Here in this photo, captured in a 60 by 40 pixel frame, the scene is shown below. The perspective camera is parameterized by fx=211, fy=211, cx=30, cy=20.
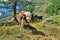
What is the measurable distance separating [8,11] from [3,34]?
1745cm

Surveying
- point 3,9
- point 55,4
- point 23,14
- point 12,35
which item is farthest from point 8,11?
point 55,4

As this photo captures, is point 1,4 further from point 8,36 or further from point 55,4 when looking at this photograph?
point 55,4

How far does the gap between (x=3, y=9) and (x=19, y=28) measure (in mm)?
14203

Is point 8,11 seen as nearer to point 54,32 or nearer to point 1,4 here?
point 1,4

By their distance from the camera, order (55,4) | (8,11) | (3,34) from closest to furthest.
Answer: (3,34) < (8,11) < (55,4)

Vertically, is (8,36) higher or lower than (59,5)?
higher

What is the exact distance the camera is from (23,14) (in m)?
26.1

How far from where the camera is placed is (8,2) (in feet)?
122

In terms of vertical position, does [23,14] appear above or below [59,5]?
above

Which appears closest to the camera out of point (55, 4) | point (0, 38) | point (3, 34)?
point (0, 38)

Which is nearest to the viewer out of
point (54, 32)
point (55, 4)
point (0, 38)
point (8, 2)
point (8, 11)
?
point (0, 38)

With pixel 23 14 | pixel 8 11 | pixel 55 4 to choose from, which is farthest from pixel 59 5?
pixel 23 14

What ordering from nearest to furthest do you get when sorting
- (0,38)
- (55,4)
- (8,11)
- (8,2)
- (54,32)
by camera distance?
1. (0,38)
2. (54,32)
3. (8,2)
4. (8,11)
5. (55,4)

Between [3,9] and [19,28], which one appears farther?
[3,9]
